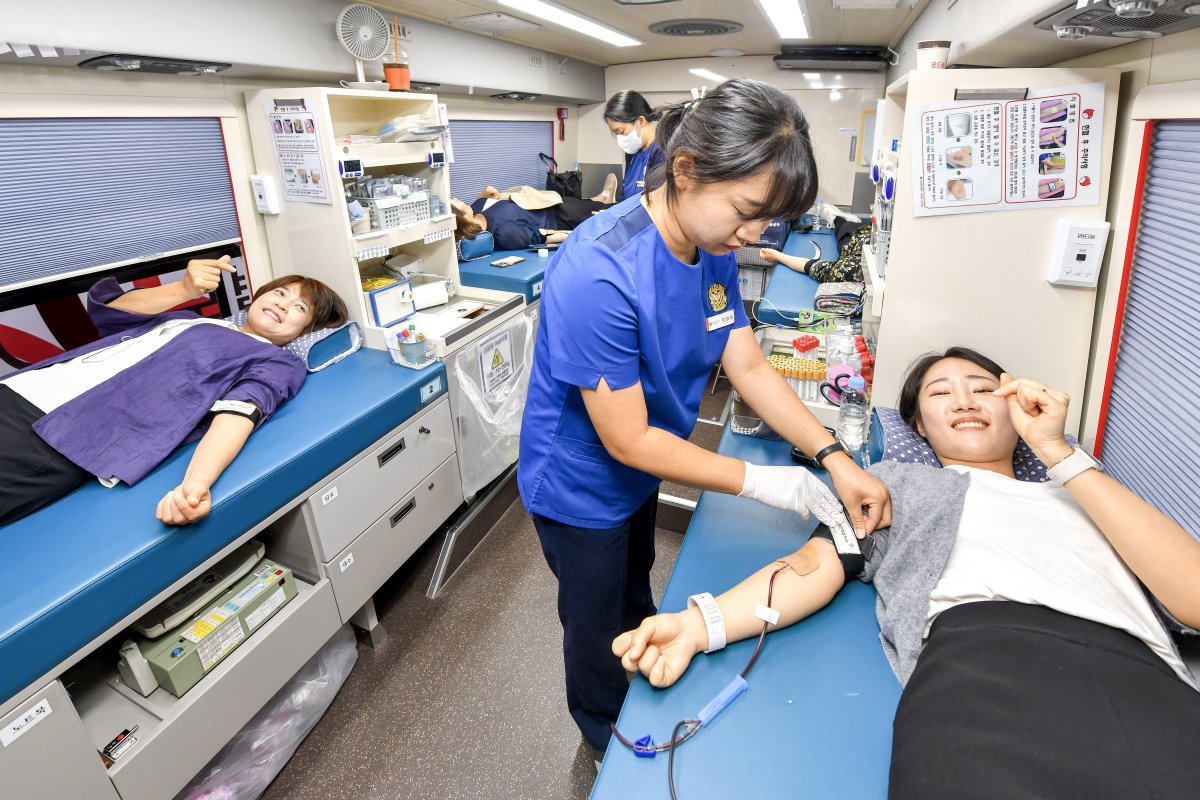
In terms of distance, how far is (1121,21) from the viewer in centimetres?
94

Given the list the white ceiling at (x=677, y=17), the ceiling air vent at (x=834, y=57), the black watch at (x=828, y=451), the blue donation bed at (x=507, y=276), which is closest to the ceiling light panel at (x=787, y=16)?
the white ceiling at (x=677, y=17)

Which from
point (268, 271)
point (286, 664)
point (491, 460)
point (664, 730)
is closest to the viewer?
point (664, 730)

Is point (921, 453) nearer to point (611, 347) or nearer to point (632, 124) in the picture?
point (611, 347)

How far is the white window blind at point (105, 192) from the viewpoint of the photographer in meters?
1.65

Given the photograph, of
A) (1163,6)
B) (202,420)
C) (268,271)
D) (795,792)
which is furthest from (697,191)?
(268,271)

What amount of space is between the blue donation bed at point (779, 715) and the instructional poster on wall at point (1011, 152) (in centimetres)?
95

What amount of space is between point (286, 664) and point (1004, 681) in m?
1.60

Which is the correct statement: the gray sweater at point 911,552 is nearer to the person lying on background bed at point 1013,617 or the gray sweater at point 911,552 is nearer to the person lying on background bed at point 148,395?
the person lying on background bed at point 1013,617

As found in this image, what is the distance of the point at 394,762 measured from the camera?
1.61 m

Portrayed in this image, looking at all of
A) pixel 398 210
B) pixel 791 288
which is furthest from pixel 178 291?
pixel 791 288

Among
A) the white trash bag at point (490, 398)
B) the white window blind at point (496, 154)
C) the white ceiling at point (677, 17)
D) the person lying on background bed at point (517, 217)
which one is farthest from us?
the white window blind at point (496, 154)

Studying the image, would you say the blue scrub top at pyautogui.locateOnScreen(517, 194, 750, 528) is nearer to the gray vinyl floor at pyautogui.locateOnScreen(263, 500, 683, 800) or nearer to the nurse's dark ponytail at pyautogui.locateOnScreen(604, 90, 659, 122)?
the gray vinyl floor at pyautogui.locateOnScreen(263, 500, 683, 800)

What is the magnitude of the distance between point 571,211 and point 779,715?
3.45 m

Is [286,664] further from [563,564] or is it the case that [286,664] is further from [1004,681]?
[1004,681]
